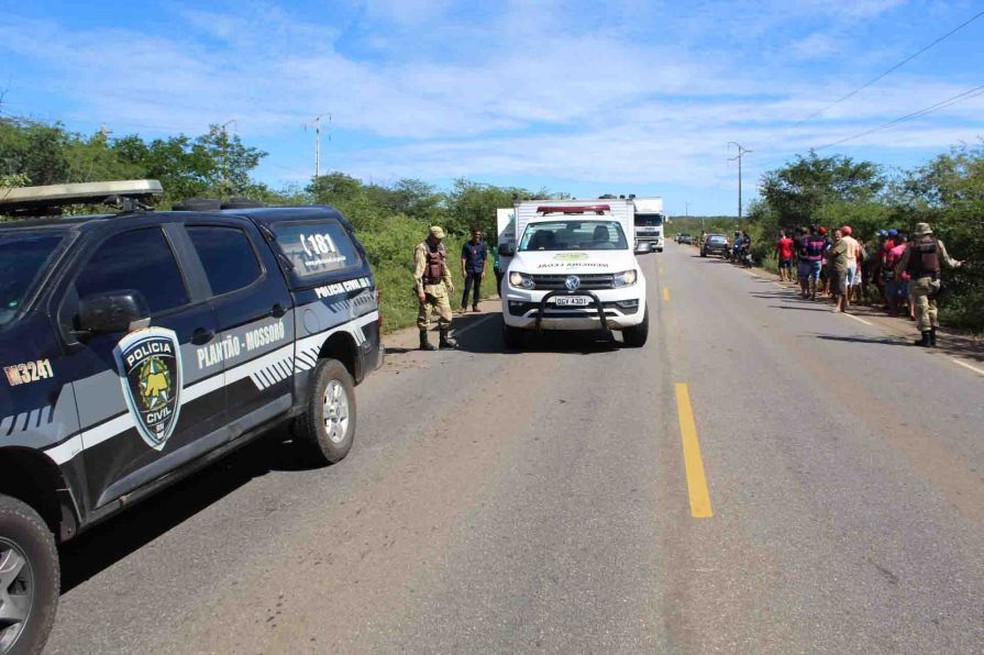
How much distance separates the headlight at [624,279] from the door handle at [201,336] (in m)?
7.11

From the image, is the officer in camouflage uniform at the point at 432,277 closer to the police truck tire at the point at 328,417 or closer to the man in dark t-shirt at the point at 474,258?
the man in dark t-shirt at the point at 474,258

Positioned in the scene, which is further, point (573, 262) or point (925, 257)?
A: point (925, 257)

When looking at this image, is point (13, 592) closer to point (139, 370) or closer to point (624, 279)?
point (139, 370)

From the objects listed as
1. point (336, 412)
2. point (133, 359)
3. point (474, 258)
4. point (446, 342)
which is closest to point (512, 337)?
point (446, 342)

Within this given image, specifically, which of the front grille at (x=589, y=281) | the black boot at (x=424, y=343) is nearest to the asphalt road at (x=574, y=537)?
the front grille at (x=589, y=281)

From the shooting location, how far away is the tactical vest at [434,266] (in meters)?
10.9

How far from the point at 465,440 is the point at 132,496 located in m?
3.10

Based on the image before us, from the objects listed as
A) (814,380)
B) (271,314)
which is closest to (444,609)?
(271,314)

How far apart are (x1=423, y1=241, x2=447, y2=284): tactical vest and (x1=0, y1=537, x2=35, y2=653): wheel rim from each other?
26.6 feet

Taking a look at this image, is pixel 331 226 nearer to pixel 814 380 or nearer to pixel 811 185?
pixel 814 380

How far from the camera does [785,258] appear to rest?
27656 mm

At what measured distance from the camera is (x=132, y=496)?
3.66 metres

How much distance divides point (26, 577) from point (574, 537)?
2.66 metres

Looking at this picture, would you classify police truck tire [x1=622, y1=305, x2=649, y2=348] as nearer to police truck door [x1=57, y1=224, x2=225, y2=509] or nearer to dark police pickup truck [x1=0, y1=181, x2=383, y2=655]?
dark police pickup truck [x1=0, y1=181, x2=383, y2=655]
